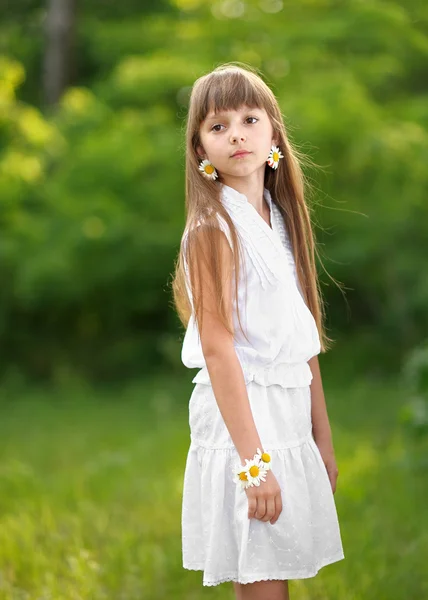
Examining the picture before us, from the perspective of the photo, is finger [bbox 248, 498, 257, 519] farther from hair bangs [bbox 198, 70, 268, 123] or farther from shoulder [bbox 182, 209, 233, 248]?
hair bangs [bbox 198, 70, 268, 123]

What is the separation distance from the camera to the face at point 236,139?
7.13ft

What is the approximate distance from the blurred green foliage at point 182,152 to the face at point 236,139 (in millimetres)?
4111

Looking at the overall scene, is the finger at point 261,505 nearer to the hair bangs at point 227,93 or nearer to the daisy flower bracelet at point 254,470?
the daisy flower bracelet at point 254,470

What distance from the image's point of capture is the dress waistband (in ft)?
7.09

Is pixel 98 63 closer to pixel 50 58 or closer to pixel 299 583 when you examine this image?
pixel 50 58

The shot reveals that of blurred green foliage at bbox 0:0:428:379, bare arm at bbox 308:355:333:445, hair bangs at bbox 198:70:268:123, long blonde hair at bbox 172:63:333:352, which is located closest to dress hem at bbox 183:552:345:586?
bare arm at bbox 308:355:333:445

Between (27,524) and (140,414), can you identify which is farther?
(140,414)

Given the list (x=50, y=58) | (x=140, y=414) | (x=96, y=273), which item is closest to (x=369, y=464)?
(x=140, y=414)

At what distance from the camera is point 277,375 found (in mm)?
2189

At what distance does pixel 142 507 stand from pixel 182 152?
346 cm

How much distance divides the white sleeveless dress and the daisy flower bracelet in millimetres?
66

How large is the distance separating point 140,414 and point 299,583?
13.7 ft

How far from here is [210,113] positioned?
2195 mm

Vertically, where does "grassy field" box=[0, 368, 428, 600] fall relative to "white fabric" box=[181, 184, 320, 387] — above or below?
below
